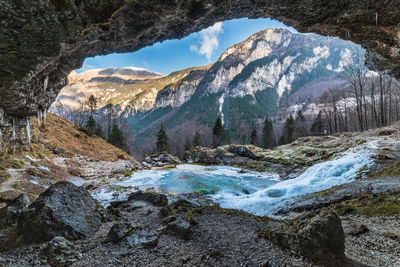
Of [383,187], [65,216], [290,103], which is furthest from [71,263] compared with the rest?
[290,103]

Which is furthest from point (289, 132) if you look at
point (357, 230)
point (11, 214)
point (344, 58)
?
point (344, 58)

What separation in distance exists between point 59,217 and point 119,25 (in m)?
9.44

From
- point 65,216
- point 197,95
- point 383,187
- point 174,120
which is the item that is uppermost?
point 197,95

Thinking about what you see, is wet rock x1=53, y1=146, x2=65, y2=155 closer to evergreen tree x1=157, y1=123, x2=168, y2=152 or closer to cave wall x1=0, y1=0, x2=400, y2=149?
cave wall x1=0, y1=0, x2=400, y2=149

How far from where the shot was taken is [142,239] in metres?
4.40

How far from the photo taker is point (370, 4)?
8039mm

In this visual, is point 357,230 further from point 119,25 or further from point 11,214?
point 119,25

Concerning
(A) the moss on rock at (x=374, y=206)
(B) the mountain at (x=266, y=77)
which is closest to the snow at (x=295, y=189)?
(A) the moss on rock at (x=374, y=206)

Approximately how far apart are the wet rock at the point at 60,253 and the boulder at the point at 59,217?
0.60m

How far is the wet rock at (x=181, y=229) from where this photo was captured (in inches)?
182

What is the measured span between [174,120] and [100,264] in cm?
16023

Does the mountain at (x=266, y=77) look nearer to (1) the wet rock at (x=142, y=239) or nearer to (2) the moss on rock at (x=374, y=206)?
(2) the moss on rock at (x=374, y=206)

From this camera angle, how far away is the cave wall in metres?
6.60

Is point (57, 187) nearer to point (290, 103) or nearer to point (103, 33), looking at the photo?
A: point (103, 33)
